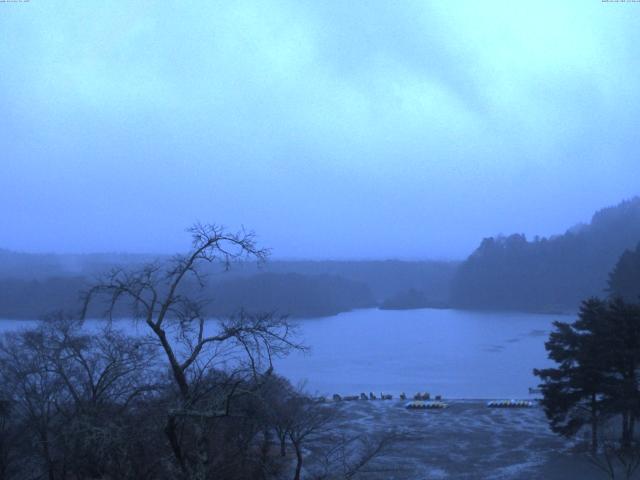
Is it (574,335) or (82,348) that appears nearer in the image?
(82,348)

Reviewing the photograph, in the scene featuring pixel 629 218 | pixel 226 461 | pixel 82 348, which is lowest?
pixel 226 461

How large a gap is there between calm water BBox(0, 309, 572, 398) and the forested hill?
8521 mm

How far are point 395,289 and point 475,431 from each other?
131 ft

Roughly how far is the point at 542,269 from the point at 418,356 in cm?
2625

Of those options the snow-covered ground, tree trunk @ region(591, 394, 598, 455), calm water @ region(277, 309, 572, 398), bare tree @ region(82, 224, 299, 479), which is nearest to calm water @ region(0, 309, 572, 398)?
calm water @ region(277, 309, 572, 398)

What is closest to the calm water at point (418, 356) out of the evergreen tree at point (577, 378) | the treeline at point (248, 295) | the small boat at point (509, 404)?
the treeline at point (248, 295)

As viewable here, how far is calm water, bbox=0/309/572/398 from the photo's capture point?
56.2 ft

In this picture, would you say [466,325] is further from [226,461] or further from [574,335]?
[226,461]

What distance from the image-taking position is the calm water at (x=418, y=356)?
17.1 meters

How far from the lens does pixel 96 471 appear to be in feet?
14.3

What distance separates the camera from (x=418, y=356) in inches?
901

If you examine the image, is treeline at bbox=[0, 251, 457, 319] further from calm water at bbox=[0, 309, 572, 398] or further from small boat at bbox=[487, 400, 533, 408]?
small boat at bbox=[487, 400, 533, 408]

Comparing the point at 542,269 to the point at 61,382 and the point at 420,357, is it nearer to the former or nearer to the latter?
the point at 420,357

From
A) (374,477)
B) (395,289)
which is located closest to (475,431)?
(374,477)
